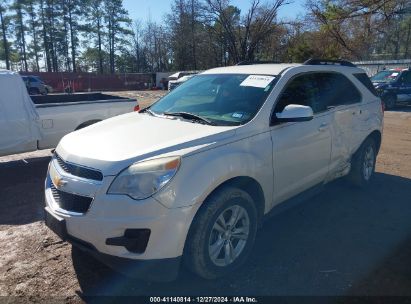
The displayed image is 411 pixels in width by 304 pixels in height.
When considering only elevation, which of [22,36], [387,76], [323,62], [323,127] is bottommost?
[323,127]

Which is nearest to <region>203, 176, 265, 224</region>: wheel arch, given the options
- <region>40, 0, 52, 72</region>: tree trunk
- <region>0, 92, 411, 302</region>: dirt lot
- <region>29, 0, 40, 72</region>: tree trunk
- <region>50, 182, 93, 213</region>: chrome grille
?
<region>0, 92, 411, 302</region>: dirt lot

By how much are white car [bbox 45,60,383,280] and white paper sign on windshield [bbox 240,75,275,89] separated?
0.01 metres

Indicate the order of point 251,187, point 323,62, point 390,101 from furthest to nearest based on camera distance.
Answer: point 390,101 → point 323,62 → point 251,187

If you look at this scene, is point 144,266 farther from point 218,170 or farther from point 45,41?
point 45,41

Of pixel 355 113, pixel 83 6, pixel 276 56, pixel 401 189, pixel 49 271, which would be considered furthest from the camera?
pixel 83 6

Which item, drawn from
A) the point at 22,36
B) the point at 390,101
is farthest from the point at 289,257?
the point at 22,36

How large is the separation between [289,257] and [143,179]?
1767mm

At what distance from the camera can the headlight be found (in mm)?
2816

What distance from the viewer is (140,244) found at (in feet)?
9.25

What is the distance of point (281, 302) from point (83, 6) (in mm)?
66626

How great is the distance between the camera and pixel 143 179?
2838 millimetres

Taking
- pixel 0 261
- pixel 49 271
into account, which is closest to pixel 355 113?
pixel 49 271

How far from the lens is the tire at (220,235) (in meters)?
3.03

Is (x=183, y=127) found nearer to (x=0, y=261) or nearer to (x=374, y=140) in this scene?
(x=0, y=261)
